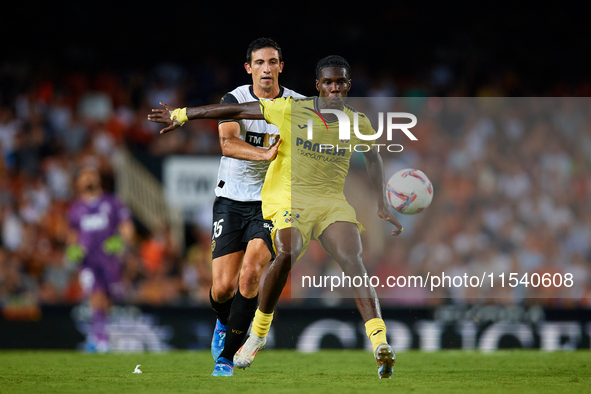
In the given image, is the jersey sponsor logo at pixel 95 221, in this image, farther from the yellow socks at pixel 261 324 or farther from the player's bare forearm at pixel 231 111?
the yellow socks at pixel 261 324

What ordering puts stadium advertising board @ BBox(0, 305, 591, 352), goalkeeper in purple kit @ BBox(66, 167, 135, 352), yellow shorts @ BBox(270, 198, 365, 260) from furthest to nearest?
goalkeeper in purple kit @ BBox(66, 167, 135, 352) → stadium advertising board @ BBox(0, 305, 591, 352) → yellow shorts @ BBox(270, 198, 365, 260)

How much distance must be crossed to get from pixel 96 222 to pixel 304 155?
512cm

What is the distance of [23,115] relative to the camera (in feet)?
45.9

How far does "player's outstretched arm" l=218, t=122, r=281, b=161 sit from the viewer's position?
19.2 feet

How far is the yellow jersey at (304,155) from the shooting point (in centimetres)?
616

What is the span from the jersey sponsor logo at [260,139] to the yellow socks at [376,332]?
6.55 ft

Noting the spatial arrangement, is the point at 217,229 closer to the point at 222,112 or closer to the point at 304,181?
the point at 304,181

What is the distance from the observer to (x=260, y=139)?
674cm

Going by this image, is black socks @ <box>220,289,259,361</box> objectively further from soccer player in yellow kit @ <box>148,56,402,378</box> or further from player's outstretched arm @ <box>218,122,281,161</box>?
player's outstretched arm @ <box>218,122,281,161</box>

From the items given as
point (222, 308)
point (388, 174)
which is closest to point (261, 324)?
point (222, 308)

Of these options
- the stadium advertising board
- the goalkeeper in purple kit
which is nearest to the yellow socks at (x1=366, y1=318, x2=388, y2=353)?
the stadium advertising board

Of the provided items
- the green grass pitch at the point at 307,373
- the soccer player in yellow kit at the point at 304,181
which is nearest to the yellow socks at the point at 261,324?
the soccer player in yellow kit at the point at 304,181

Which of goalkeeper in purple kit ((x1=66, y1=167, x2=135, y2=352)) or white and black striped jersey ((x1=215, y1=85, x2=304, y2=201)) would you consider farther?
goalkeeper in purple kit ((x1=66, y1=167, x2=135, y2=352))

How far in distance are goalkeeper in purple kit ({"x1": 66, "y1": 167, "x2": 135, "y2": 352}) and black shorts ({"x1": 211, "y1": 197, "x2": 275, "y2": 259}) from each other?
398cm
